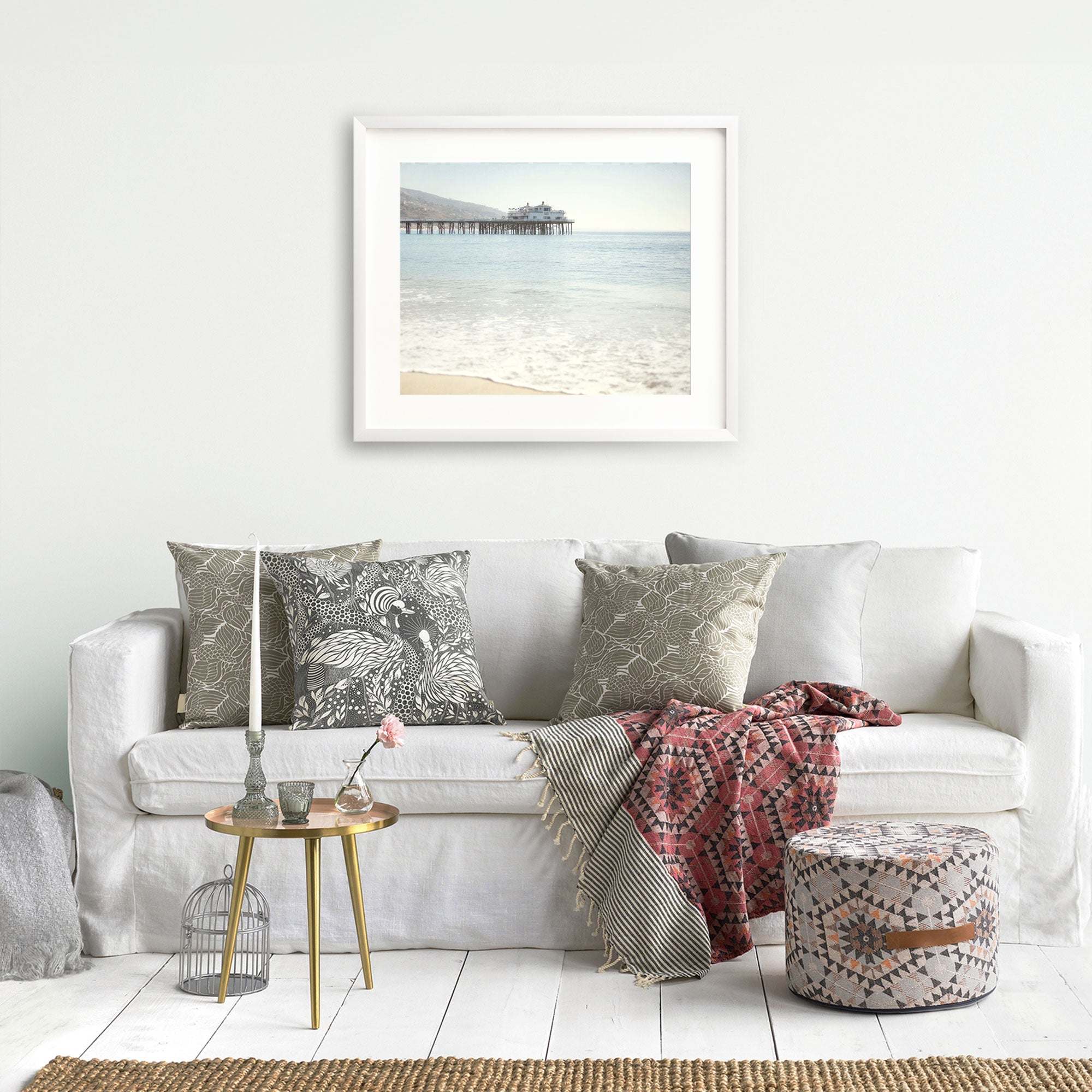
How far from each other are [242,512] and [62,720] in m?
0.82

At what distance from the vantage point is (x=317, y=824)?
221cm

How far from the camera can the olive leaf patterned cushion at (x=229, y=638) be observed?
288 centimetres

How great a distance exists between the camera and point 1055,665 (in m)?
2.70

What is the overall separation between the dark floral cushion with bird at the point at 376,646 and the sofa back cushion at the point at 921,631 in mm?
1020

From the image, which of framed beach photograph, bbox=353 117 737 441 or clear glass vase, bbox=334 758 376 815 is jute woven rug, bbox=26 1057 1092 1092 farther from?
framed beach photograph, bbox=353 117 737 441

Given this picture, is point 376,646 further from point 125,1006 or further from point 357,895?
point 125,1006

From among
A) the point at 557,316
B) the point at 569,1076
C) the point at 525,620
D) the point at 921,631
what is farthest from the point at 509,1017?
the point at 557,316

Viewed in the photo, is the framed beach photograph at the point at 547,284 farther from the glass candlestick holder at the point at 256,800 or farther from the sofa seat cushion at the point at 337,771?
the glass candlestick holder at the point at 256,800

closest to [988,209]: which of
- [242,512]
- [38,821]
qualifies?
[242,512]

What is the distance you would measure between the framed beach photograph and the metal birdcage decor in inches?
60.4

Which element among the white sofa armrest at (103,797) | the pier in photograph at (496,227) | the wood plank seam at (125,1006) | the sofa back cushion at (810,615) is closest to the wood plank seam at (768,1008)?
the sofa back cushion at (810,615)

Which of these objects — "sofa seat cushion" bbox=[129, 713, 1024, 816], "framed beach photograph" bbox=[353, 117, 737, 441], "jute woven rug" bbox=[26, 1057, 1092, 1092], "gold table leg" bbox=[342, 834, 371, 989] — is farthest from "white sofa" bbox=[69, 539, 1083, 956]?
"framed beach photograph" bbox=[353, 117, 737, 441]

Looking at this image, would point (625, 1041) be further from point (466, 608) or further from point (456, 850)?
point (466, 608)

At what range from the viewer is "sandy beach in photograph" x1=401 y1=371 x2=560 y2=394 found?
3.62 m
